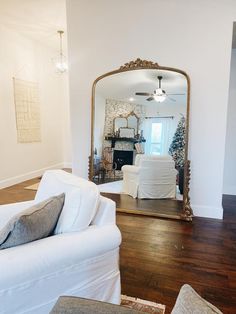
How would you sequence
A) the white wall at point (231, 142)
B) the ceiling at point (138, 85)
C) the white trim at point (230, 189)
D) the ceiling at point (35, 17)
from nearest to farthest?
the ceiling at point (138, 85) < the ceiling at point (35, 17) < the white wall at point (231, 142) < the white trim at point (230, 189)

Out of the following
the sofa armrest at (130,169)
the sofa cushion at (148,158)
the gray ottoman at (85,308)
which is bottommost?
the gray ottoman at (85,308)

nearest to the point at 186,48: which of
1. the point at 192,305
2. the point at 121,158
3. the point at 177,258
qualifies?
the point at 121,158

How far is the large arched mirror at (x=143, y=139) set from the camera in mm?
3115

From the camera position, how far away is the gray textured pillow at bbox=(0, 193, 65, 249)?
46.1 inches

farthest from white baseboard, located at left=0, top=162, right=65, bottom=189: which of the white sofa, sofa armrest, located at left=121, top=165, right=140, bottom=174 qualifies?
the white sofa

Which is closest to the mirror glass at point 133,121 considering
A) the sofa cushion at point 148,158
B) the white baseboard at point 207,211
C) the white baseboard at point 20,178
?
the sofa cushion at point 148,158

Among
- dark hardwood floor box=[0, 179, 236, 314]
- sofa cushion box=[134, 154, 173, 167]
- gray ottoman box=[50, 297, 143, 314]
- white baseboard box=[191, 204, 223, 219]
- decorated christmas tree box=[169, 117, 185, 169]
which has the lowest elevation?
dark hardwood floor box=[0, 179, 236, 314]

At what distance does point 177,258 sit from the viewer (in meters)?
2.19

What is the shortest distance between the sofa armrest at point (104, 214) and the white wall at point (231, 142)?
3298mm

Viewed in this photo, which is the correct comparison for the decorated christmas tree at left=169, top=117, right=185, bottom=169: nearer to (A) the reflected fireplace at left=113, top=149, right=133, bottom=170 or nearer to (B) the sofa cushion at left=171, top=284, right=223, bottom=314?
(A) the reflected fireplace at left=113, top=149, right=133, bottom=170

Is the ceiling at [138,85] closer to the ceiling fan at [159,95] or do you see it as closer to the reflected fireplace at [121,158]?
the ceiling fan at [159,95]

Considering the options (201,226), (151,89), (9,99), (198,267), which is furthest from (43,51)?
(198,267)

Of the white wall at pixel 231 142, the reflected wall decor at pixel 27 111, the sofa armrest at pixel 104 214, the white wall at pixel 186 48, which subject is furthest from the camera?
the reflected wall decor at pixel 27 111

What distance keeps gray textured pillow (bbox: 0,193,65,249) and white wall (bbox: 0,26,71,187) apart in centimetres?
359
